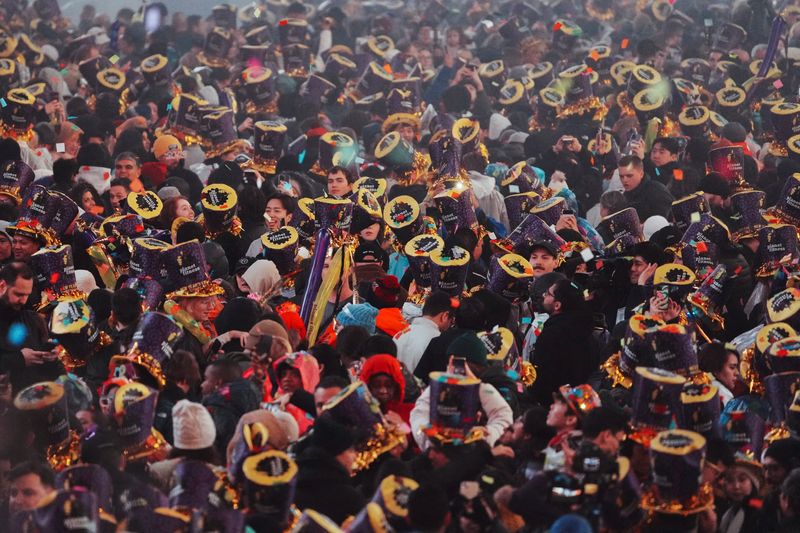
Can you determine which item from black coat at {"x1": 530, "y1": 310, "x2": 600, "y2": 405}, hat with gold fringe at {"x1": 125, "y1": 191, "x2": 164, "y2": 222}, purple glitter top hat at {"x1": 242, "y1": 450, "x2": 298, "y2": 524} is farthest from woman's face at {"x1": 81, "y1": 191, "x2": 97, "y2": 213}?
purple glitter top hat at {"x1": 242, "y1": 450, "x2": 298, "y2": 524}

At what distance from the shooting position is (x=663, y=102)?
1481cm

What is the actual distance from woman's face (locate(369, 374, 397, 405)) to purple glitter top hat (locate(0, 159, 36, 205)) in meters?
4.93

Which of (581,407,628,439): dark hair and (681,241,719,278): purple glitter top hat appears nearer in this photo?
(581,407,628,439): dark hair

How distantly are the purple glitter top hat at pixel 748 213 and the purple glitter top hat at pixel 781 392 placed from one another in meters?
3.51

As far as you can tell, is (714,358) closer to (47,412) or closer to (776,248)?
(776,248)

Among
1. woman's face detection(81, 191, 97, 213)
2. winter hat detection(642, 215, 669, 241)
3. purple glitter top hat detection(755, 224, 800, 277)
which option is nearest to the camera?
purple glitter top hat detection(755, 224, 800, 277)

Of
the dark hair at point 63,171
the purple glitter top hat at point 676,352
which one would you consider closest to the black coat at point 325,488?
the purple glitter top hat at point 676,352

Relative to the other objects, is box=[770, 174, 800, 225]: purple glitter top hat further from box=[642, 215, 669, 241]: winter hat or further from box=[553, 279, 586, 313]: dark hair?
box=[553, 279, 586, 313]: dark hair

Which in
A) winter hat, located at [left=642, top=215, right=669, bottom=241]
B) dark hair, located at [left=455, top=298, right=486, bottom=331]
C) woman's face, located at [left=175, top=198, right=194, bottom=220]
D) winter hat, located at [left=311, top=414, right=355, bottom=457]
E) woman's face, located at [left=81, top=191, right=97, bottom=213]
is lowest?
winter hat, located at [left=642, top=215, right=669, bottom=241]

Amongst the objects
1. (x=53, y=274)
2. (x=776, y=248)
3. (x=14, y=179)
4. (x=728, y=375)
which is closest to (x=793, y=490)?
(x=728, y=375)

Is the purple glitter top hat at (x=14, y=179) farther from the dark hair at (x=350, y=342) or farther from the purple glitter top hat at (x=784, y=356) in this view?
the purple glitter top hat at (x=784, y=356)

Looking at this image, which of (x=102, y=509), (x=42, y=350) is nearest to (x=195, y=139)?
(x=42, y=350)

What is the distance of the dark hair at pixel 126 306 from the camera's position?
28.1ft

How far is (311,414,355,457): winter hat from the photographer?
21.5 ft
